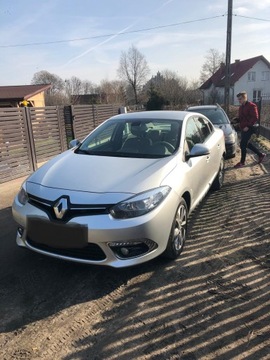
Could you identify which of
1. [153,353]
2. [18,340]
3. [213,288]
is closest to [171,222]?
[213,288]

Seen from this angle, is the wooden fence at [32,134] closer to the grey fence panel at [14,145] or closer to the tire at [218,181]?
the grey fence panel at [14,145]

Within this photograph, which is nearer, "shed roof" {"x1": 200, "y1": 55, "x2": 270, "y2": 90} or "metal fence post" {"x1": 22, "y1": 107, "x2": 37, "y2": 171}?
"metal fence post" {"x1": 22, "y1": 107, "x2": 37, "y2": 171}

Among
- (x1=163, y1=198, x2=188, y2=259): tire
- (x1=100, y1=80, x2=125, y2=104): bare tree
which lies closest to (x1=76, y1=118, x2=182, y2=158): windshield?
(x1=163, y1=198, x2=188, y2=259): tire

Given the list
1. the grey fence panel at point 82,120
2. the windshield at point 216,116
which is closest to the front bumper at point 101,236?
the windshield at point 216,116

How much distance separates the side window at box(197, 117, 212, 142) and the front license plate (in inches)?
117

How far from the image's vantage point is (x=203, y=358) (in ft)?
7.89

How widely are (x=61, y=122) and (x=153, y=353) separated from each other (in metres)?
9.01

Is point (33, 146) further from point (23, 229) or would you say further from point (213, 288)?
point (213, 288)

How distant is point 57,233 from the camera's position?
3.13 meters

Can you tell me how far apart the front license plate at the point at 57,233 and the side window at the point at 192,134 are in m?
2.07

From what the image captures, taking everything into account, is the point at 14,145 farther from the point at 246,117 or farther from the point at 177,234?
the point at 177,234

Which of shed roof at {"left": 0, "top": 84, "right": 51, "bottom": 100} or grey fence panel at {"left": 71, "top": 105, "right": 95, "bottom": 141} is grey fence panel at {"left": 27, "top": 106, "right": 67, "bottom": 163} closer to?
grey fence panel at {"left": 71, "top": 105, "right": 95, "bottom": 141}

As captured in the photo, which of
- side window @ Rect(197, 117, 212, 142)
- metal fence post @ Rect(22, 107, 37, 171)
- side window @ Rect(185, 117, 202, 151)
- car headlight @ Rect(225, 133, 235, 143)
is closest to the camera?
side window @ Rect(185, 117, 202, 151)

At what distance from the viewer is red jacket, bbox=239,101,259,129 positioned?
802cm
